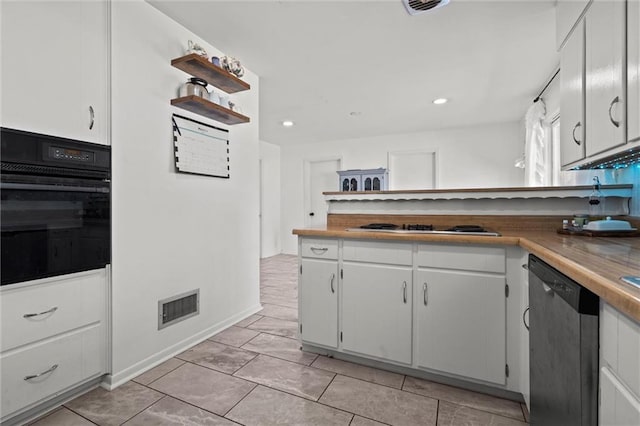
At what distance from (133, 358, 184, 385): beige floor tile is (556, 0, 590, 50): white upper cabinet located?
3111mm

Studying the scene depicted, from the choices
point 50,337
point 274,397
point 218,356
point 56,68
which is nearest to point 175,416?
point 274,397

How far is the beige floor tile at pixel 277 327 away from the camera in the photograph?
8.23 feet

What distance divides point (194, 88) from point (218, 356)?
1890mm

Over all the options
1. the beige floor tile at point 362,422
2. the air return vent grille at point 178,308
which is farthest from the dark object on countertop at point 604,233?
the air return vent grille at point 178,308

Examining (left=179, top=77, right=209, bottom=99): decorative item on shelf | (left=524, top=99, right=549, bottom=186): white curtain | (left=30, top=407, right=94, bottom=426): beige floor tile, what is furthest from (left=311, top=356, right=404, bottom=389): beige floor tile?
(left=524, top=99, right=549, bottom=186): white curtain

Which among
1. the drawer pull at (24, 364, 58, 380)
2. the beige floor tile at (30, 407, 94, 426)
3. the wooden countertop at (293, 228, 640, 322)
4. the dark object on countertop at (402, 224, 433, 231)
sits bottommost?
the beige floor tile at (30, 407, 94, 426)

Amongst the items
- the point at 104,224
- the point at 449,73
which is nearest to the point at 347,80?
the point at 449,73

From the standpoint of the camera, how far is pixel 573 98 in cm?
166

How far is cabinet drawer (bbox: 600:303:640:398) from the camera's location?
2.03 feet

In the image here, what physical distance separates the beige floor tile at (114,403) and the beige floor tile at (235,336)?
671mm

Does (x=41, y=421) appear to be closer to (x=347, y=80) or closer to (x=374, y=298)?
(x=374, y=298)

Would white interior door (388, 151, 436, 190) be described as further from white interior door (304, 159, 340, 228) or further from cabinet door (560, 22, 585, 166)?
cabinet door (560, 22, 585, 166)

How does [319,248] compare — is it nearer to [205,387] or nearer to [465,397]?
[205,387]

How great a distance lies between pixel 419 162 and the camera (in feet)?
17.9
